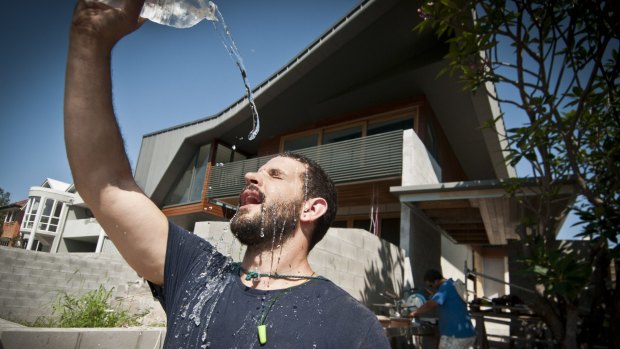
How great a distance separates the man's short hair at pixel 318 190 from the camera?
2.02 meters

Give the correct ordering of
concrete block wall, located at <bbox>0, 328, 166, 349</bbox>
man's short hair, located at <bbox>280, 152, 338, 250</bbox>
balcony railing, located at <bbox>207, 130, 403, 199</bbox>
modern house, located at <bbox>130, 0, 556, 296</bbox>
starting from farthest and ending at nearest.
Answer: balcony railing, located at <bbox>207, 130, 403, 199</bbox> → modern house, located at <bbox>130, 0, 556, 296</bbox> → concrete block wall, located at <bbox>0, 328, 166, 349</bbox> → man's short hair, located at <bbox>280, 152, 338, 250</bbox>

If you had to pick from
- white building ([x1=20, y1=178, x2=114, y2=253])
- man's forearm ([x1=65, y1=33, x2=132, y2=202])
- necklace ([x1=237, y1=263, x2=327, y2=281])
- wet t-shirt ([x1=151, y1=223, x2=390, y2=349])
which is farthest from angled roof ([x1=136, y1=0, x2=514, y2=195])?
white building ([x1=20, y1=178, x2=114, y2=253])

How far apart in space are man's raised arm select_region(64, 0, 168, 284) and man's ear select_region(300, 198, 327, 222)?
710 mm

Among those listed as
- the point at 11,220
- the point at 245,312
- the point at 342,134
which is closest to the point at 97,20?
the point at 245,312

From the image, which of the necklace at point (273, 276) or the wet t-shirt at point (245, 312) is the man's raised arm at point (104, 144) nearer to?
the wet t-shirt at point (245, 312)

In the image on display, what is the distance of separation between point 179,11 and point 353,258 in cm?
617

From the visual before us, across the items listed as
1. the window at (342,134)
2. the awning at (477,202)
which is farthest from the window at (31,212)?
the awning at (477,202)

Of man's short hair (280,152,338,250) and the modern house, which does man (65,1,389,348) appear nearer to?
man's short hair (280,152,338,250)

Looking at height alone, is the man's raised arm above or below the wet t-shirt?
above

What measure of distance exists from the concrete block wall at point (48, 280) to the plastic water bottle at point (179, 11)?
19.7 ft

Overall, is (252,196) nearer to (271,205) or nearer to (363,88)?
(271,205)

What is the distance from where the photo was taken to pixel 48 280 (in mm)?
8602

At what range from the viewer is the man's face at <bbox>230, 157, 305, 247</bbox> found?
1769 mm

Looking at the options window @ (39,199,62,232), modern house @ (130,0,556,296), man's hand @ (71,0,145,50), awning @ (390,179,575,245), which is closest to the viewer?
man's hand @ (71,0,145,50)
